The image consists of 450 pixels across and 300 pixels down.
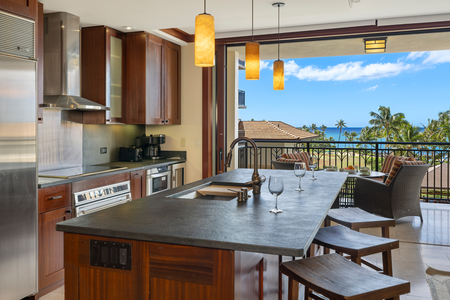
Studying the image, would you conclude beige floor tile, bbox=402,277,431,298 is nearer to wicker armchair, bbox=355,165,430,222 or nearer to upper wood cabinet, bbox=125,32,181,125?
wicker armchair, bbox=355,165,430,222

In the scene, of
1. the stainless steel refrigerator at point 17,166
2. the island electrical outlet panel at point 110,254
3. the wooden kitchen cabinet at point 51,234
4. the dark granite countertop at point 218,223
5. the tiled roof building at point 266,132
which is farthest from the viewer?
the tiled roof building at point 266,132

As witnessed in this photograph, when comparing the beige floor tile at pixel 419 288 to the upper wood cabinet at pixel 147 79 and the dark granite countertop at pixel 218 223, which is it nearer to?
the dark granite countertop at pixel 218 223

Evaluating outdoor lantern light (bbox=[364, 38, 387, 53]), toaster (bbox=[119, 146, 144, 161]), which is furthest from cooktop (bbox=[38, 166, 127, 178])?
outdoor lantern light (bbox=[364, 38, 387, 53])

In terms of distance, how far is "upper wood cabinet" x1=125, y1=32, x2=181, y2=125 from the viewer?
4512 millimetres

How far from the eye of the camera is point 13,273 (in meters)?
2.66

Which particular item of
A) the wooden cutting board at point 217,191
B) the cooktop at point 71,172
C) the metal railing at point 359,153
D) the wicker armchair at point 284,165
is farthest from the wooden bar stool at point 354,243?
the wicker armchair at point 284,165

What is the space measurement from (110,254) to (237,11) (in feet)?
9.30

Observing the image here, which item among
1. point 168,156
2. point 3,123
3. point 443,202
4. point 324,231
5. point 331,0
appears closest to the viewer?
point 324,231

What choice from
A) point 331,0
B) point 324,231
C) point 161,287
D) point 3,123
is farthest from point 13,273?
point 331,0

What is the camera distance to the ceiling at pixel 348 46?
5.23 m

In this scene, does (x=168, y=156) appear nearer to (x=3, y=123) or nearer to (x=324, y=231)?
(x=3, y=123)

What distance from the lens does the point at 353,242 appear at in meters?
2.16

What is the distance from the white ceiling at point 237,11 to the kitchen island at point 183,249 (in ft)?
7.03

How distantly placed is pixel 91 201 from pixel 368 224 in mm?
2339
